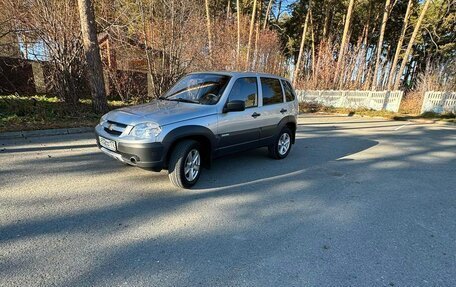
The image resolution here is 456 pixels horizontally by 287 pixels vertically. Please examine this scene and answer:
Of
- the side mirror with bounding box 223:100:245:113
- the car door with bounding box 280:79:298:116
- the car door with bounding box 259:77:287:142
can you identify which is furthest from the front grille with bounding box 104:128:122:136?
the car door with bounding box 280:79:298:116

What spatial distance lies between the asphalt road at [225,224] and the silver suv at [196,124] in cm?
52

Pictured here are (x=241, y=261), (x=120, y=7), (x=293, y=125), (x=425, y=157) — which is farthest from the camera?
(x=120, y=7)

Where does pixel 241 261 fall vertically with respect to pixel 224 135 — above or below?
below

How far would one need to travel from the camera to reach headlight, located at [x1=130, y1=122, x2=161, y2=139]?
3.97 m

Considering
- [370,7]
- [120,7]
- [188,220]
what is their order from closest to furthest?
[188,220] < [120,7] < [370,7]

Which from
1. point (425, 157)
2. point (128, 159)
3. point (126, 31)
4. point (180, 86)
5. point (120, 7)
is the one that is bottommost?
point (425, 157)

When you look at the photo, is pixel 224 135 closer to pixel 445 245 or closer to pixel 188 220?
pixel 188 220

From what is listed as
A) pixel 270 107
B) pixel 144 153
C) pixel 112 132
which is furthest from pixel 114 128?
pixel 270 107

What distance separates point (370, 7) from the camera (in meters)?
26.5

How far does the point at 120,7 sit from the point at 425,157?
1197 cm

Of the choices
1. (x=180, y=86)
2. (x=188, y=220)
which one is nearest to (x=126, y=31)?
(x=180, y=86)

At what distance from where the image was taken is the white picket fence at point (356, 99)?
17.9 meters

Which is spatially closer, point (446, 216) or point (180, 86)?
point (446, 216)

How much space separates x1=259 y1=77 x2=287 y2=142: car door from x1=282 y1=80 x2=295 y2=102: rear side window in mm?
205
